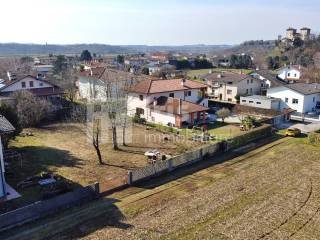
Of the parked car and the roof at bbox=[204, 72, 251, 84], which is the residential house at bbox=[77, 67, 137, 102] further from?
the parked car

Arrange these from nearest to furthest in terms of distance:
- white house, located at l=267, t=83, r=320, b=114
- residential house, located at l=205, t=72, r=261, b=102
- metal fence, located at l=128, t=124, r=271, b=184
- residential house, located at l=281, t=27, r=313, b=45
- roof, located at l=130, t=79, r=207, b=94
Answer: metal fence, located at l=128, t=124, r=271, b=184, roof, located at l=130, t=79, r=207, b=94, white house, located at l=267, t=83, r=320, b=114, residential house, located at l=205, t=72, r=261, b=102, residential house, located at l=281, t=27, r=313, b=45

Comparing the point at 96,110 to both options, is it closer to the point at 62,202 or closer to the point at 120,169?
the point at 120,169

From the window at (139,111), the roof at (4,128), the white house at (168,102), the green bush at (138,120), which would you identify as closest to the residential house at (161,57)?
the white house at (168,102)

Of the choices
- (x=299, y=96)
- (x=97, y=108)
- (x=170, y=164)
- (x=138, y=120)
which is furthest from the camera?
(x=299, y=96)

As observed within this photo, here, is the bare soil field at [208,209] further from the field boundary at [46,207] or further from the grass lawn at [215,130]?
the grass lawn at [215,130]

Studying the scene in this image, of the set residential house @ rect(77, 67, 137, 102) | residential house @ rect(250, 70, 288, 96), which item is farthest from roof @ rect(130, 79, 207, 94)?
residential house @ rect(250, 70, 288, 96)

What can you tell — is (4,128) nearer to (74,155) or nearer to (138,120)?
(74,155)

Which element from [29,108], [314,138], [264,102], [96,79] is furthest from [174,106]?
[29,108]

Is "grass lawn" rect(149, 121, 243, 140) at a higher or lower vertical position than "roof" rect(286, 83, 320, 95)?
lower

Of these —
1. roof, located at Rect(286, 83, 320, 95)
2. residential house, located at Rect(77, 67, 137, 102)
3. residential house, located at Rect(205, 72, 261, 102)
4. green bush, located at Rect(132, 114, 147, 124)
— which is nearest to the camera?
green bush, located at Rect(132, 114, 147, 124)
